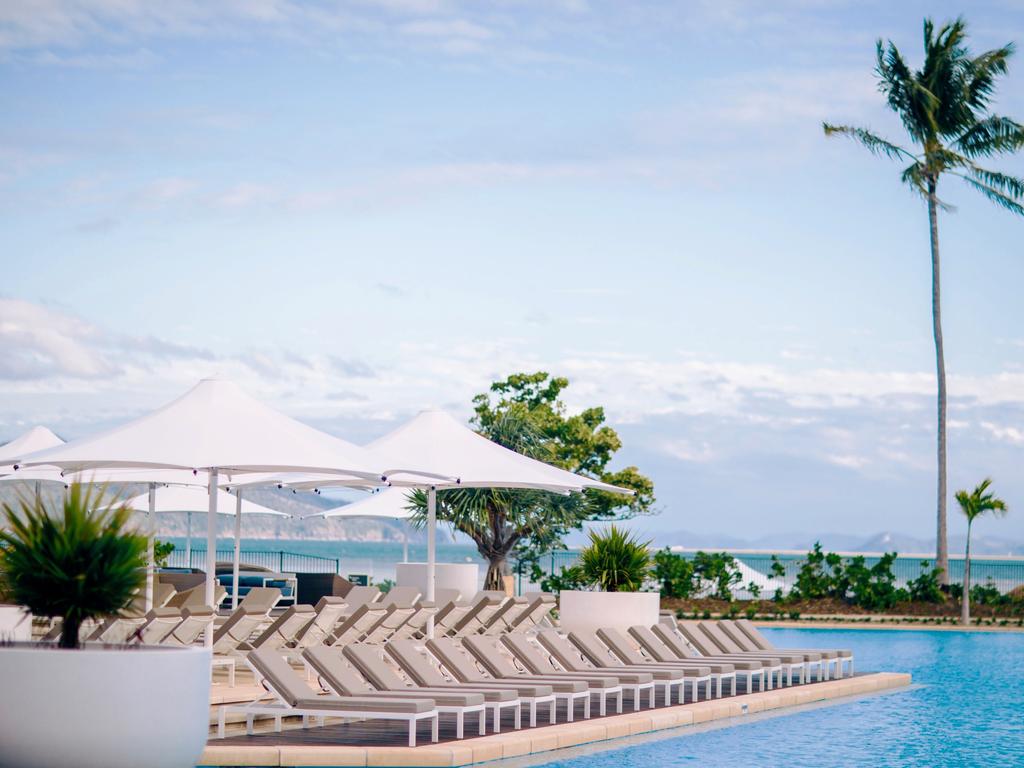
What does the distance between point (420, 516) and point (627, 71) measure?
11.9 meters

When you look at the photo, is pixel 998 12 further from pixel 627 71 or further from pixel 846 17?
pixel 627 71

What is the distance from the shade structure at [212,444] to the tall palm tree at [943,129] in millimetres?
20543

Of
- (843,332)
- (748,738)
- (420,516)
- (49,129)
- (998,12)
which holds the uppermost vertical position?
(998,12)

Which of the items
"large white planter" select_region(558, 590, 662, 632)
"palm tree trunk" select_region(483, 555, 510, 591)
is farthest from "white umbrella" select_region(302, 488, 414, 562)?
"large white planter" select_region(558, 590, 662, 632)

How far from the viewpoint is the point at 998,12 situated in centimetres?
3384

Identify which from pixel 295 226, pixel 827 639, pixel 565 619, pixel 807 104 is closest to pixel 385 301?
pixel 295 226

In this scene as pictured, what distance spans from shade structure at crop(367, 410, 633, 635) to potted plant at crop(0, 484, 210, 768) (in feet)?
26.7

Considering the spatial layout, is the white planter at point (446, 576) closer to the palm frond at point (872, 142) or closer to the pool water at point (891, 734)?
the pool water at point (891, 734)

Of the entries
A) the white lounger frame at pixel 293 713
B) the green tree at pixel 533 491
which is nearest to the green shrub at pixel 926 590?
the green tree at pixel 533 491

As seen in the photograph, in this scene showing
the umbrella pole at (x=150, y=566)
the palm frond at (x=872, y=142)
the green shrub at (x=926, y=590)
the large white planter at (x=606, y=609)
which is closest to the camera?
the umbrella pole at (x=150, y=566)

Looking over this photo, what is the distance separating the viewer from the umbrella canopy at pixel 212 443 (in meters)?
12.6

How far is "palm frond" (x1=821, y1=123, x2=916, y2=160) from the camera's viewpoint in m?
32.1

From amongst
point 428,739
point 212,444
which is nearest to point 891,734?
point 428,739

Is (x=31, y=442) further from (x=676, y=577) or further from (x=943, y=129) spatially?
(x=943, y=129)
